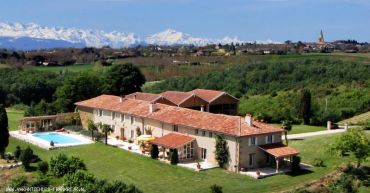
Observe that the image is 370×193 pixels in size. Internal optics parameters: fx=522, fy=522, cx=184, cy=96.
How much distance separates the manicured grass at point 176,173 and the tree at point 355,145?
5.12 ft

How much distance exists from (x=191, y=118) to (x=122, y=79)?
1159 inches

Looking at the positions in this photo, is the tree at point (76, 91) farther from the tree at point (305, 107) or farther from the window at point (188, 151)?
the window at point (188, 151)

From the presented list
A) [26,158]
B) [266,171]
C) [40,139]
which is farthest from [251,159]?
[40,139]

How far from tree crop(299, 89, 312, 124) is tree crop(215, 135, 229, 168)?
68.1 feet

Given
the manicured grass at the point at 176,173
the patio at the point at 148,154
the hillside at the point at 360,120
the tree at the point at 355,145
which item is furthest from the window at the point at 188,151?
the hillside at the point at 360,120

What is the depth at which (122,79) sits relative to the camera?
71.6 meters

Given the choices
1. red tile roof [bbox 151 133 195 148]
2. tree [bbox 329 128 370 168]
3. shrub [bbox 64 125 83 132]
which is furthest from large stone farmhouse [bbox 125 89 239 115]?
tree [bbox 329 128 370 168]

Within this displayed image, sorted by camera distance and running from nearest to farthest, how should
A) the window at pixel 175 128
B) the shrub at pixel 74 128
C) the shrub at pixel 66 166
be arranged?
the shrub at pixel 66 166 → the window at pixel 175 128 → the shrub at pixel 74 128

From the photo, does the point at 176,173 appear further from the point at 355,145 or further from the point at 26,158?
the point at 355,145

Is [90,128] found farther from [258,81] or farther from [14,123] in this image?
[258,81]

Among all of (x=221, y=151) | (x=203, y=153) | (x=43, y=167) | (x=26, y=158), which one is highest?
(x=221, y=151)

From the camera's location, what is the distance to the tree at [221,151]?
3925 cm

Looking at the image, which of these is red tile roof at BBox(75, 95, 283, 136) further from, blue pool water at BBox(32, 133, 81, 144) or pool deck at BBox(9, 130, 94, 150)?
blue pool water at BBox(32, 133, 81, 144)

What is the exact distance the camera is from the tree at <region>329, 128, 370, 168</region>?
3728 centimetres
